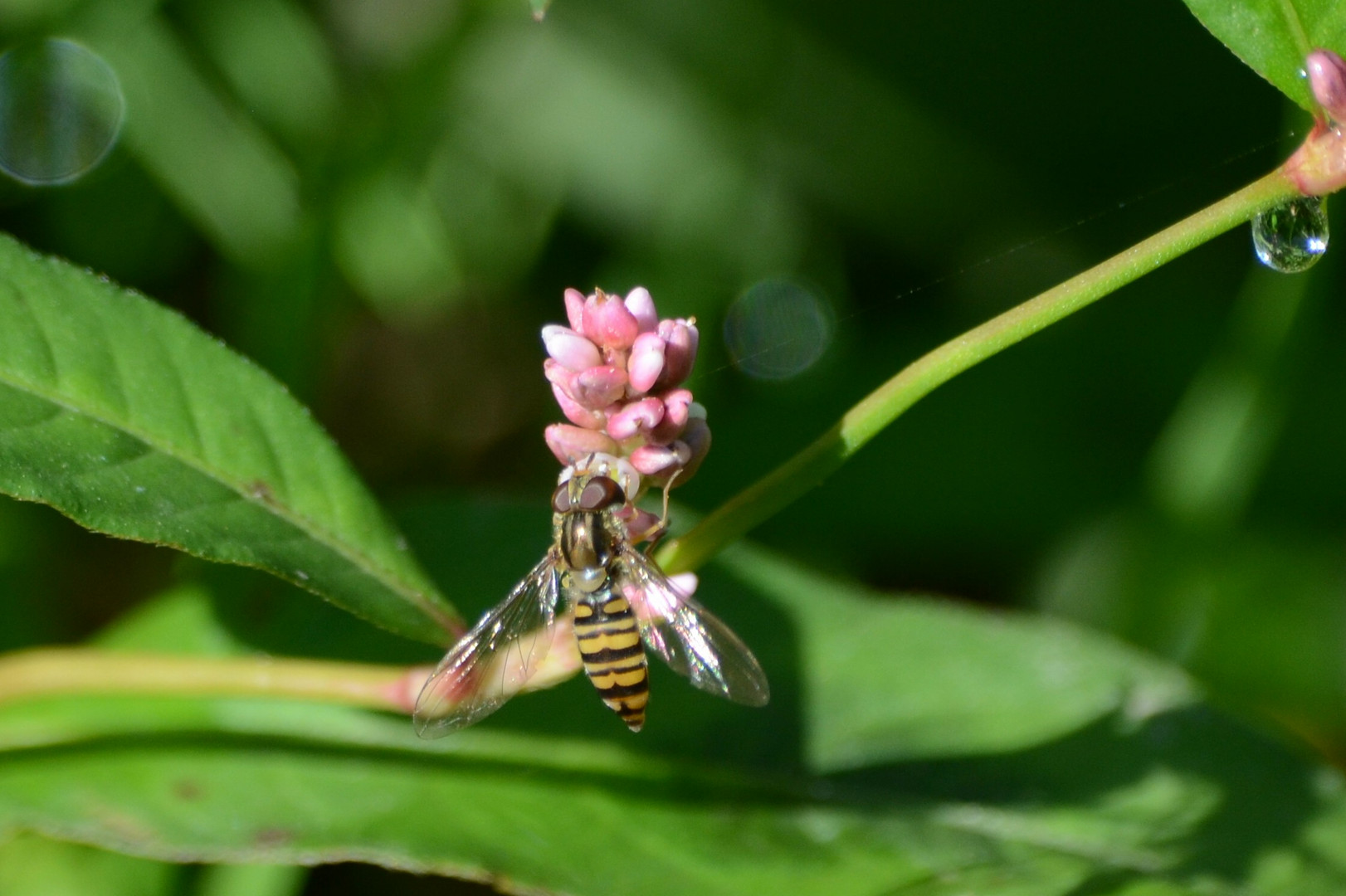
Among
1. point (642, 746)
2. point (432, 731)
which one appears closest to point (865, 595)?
point (642, 746)

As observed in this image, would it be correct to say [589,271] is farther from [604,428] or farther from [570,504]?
[604,428]

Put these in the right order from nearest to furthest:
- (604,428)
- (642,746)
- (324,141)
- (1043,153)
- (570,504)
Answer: (604,428)
(570,504)
(642,746)
(324,141)
(1043,153)

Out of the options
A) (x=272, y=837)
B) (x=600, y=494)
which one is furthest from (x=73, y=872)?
(x=600, y=494)

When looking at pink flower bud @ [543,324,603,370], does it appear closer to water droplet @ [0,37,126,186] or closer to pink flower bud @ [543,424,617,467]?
pink flower bud @ [543,424,617,467]

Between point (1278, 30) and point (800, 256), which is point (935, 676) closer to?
point (1278, 30)

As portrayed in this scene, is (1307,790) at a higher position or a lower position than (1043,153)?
lower
